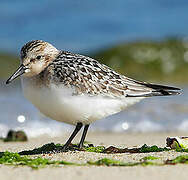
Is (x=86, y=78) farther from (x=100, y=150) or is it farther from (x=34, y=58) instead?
(x=100, y=150)

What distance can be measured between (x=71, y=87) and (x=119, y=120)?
4202 mm

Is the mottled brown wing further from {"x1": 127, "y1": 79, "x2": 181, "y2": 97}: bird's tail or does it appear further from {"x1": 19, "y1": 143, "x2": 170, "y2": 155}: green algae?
{"x1": 19, "y1": 143, "x2": 170, "y2": 155}: green algae

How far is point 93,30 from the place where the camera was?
33.4m

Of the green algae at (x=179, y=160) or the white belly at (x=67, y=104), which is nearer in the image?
the green algae at (x=179, y=160)

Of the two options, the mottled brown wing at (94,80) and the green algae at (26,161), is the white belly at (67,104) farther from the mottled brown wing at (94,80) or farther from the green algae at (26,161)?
the green algae at (26,161)

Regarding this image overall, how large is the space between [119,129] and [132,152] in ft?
11.0

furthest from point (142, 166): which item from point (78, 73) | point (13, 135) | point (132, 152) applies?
point (13, 135)

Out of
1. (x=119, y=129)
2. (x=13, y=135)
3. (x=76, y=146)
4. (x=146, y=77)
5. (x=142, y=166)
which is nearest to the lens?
(x=142, y=166)

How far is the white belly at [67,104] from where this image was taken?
520 cm

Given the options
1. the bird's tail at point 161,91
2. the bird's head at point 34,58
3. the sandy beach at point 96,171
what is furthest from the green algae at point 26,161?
the bird's tail at point 161,91

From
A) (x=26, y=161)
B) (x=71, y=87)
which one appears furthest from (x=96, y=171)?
(x=71, y=87)

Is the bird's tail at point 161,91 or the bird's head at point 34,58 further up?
the bird's head at point 34,58

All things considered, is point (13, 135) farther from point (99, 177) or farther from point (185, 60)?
point (185, 60)

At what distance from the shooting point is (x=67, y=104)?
206 inches
